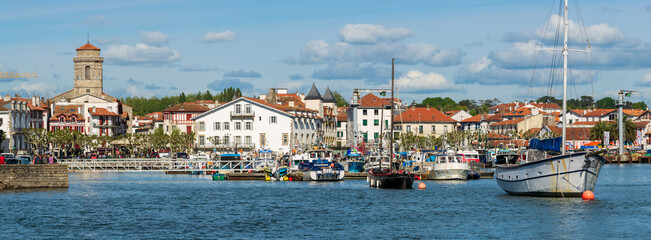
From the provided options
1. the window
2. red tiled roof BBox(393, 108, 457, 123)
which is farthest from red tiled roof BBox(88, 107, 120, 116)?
red tiled roof BBox(393, 108, 457, 123)

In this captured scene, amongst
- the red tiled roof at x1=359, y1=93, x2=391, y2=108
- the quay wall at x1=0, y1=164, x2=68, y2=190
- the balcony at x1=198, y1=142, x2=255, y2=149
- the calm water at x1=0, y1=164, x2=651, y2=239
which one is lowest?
the calm water at x1=0, y1=164, x2=651, y2=239

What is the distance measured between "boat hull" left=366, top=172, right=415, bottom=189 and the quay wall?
1078 inches

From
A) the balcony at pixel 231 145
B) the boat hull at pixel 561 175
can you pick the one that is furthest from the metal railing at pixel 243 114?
the boat hull at pixel 561 175

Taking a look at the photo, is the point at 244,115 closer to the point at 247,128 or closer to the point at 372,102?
the point at 247,128

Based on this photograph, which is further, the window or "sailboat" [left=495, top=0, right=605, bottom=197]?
the window

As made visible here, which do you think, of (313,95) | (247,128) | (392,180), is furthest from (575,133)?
(392,180)

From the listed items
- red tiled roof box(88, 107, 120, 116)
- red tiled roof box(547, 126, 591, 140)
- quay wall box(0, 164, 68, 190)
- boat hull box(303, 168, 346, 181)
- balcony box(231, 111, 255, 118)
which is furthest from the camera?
red tiled roof box(547, 126, 591, 140)

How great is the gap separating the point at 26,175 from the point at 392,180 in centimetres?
3092

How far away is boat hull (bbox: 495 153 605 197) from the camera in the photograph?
57866mm

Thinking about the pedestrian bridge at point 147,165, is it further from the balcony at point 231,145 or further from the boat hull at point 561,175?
Result: the boat hull at point 561,175

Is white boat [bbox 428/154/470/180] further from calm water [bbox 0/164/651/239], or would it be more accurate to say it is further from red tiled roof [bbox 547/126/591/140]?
red tiled roof [bbox 547/126/591/140]

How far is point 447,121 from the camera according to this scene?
193m

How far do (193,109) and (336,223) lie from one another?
11458cm

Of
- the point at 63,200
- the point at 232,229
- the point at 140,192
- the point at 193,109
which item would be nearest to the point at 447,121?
the point at 193,109
